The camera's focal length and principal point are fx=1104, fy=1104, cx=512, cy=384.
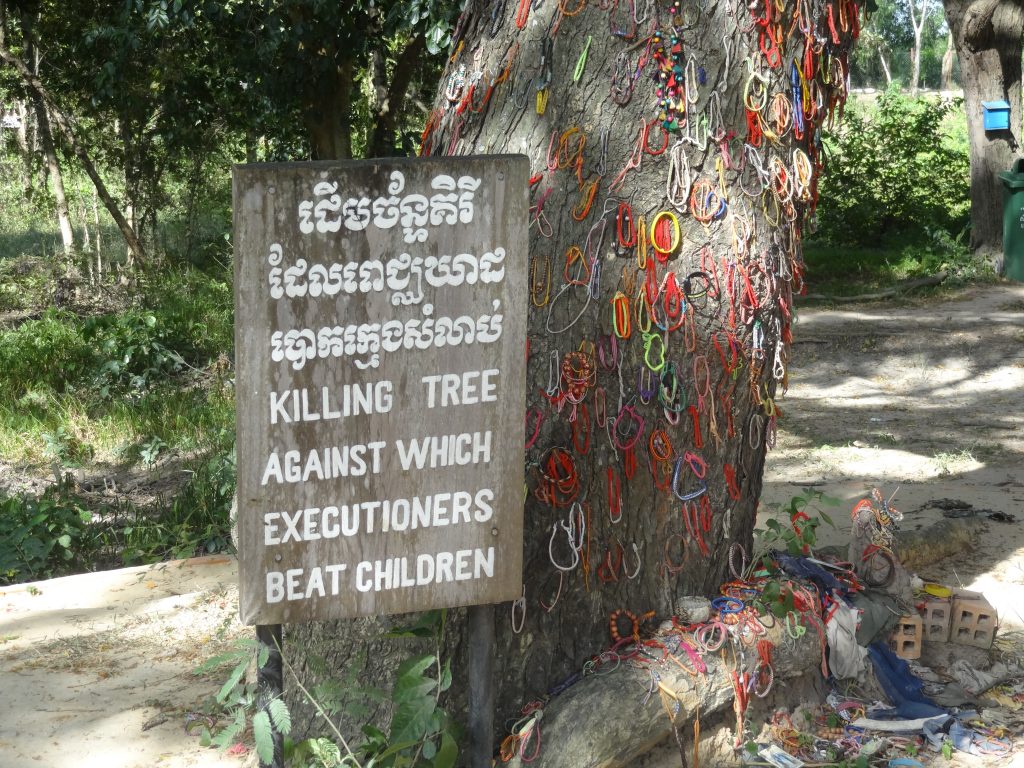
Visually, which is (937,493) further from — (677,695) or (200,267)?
(200,267)

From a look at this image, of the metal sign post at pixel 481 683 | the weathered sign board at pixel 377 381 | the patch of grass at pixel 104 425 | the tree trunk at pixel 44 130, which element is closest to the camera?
the weathered sign board at pixel 377 381

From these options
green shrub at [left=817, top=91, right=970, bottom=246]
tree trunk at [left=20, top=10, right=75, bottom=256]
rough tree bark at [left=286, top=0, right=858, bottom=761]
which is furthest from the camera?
green shrub at [left=817, top=91, right=970, bottom=246]

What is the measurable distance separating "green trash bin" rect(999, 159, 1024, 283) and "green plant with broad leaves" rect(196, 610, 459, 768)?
37.4ft

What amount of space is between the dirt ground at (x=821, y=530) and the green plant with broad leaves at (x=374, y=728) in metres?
0.63

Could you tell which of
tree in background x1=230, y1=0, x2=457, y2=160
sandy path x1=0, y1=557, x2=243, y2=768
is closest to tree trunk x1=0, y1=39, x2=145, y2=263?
tree in background x1=230, y1=0, x2=457, y2=160

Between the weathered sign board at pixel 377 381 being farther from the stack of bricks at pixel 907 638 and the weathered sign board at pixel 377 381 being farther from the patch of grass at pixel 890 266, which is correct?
the patch of grass at pixel 890 266

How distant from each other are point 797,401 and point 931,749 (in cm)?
549

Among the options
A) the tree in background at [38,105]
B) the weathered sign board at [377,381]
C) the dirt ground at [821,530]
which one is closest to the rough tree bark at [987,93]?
the dirt ground at [821,530]

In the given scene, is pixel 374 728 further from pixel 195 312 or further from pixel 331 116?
pixel 195 312

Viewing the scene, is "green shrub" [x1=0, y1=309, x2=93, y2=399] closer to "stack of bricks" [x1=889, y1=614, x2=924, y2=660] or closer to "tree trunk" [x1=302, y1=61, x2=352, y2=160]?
"tree trunk" [x1=302, y1=61, x2=352, y2=160]

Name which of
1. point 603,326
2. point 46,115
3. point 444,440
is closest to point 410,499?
point 444,440

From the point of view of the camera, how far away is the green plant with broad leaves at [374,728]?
8.95 feet

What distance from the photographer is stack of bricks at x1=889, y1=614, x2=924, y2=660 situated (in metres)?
4.23

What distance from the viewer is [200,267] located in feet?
52.4
